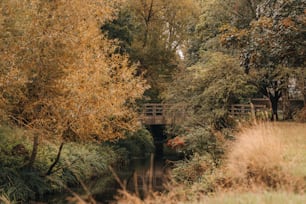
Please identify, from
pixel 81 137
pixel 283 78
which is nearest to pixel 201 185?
pixel 81 137

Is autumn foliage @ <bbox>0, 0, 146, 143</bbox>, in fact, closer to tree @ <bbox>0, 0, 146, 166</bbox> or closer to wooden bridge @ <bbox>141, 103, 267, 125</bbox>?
tree @ <bbox>0, 0, 146, 166</bbox>

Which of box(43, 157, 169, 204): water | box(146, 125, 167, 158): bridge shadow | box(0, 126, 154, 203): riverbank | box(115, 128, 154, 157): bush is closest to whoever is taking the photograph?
box(0, 126, 154, 203): riverbank

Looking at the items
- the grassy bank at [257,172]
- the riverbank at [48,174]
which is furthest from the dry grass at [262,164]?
the riverbank at [48,174]

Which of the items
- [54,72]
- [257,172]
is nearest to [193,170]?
[257,172]

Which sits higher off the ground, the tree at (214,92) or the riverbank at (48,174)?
the tree at (214,92)

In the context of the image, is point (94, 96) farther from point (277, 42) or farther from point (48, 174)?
point (277, 42)

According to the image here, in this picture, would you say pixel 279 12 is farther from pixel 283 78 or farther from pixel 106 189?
pixel 106 189

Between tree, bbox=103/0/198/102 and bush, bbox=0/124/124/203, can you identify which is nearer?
bush, bbox=0/124/124/203

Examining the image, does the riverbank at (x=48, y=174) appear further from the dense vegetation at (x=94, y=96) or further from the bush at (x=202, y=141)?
the bush at (x=202, y=141)

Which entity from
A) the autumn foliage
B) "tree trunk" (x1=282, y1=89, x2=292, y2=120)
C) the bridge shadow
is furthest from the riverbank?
the bridge shadow

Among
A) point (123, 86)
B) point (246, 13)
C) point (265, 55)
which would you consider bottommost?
point (123, 86)

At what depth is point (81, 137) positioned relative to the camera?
15.8m

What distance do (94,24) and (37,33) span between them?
3374 millimetres

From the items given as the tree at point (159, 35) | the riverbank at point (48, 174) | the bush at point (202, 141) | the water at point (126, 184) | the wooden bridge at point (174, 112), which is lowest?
the water at point (126, 184)
